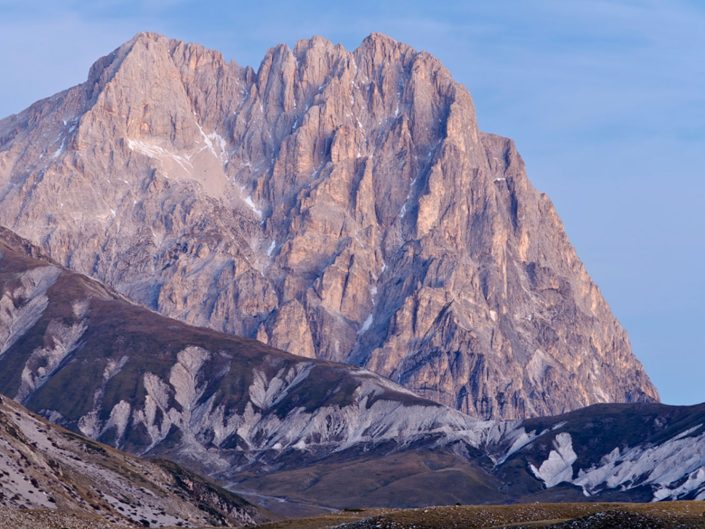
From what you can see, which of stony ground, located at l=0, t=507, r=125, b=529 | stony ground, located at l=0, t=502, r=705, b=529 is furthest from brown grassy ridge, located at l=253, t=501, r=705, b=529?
stony ground, located at l=0, t=507, r=125, b=529

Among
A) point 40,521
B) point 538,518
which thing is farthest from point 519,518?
point 40,521

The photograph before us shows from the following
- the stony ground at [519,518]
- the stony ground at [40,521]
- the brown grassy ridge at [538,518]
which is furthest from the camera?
the stony ground at [40,521]

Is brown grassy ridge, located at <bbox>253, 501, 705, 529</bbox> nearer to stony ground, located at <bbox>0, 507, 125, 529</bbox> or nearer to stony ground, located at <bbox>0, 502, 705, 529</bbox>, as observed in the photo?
stony ground, located at <bbox>0, 502, 705, 529</bbox>

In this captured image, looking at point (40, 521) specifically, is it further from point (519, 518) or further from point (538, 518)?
point (538, 518)

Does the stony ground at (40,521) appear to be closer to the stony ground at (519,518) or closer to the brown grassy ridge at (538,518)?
the stony ground at (519,518)

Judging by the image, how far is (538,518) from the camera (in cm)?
12144

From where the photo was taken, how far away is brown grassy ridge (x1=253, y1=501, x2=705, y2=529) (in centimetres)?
10512

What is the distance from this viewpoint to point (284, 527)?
434ft

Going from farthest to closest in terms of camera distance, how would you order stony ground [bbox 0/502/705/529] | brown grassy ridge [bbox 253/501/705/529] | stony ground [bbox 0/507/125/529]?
stony ground [bbox 0/507/125/529], stony ground [bbox 0/502/705/529], brown grassy ridge [bbox 253/501/705/529]

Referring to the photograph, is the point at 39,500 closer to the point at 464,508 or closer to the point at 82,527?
the point at 82,527

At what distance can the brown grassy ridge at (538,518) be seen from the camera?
105m

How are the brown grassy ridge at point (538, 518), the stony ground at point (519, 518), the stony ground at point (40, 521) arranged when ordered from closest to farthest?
the brown grassy ridge at point (538, 518)
the stony ground at point (519, 518)
the stony ground at point (40, 521)

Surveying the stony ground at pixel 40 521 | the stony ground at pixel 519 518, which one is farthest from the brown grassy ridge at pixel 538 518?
the stony ground at pixel 40 521

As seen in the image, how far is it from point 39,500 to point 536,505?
9270 cm
